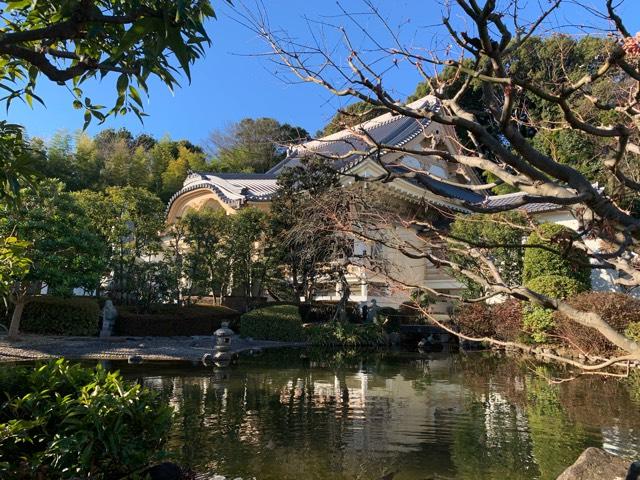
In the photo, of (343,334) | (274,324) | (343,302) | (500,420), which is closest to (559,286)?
(343,334)

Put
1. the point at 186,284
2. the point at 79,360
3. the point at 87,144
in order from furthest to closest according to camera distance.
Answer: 1. the point at 87,144
2. the point at 186,284
3. the point at 79,360

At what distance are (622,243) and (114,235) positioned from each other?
17.7 meters

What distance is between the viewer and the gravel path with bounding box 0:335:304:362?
11672mm

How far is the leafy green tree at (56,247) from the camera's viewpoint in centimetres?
1293

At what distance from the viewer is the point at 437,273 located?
21984 millimetres

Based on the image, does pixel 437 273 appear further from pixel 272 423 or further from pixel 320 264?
pixel 272 423

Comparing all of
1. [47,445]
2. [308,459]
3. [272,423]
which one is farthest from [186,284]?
[47,445]

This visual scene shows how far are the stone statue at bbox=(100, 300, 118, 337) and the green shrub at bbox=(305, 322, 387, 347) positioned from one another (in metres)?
6.01

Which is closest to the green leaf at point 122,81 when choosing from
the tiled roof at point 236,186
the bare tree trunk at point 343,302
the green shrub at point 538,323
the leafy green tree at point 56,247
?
the leafy green tree at point 56,247

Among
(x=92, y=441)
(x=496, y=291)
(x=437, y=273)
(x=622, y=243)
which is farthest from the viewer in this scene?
(x=437, y=273)

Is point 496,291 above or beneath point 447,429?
above

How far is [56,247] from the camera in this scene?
1349cm

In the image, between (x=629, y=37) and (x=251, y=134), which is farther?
(x=251, y=134)

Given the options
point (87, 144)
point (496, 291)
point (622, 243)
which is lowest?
point (496, 291)
